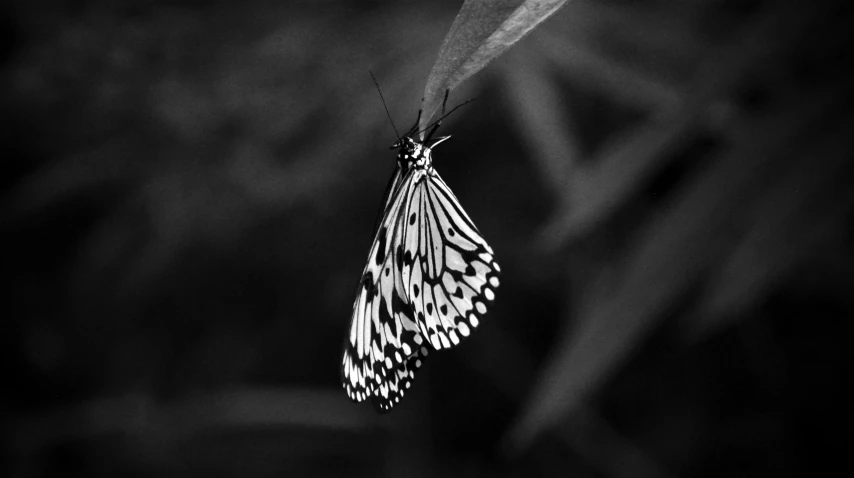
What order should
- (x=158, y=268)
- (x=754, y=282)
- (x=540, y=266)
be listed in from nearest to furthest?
(x=754, y=282)
(x=540, y=266)
(x=158, y=268)

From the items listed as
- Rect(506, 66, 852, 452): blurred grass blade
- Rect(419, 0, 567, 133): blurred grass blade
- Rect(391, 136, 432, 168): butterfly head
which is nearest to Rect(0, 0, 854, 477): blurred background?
Rect(506, 66, 852, 452): blurred grass blade

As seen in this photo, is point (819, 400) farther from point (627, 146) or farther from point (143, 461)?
point (143, 461)

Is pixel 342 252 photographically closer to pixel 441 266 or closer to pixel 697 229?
pixel 441 266

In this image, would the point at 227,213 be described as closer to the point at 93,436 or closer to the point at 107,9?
the point at 107,9

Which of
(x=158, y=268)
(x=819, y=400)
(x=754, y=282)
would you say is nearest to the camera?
(x=754, y=282)

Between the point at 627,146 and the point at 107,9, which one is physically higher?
the point at 107,9

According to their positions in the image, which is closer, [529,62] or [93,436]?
[529,62]

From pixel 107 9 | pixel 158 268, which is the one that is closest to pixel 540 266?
pixel 158 268

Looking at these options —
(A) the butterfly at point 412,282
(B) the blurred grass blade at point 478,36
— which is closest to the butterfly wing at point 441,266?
(A) the butterfly at point 412,282

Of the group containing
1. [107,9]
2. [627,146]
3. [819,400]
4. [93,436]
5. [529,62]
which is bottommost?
[819,400]
